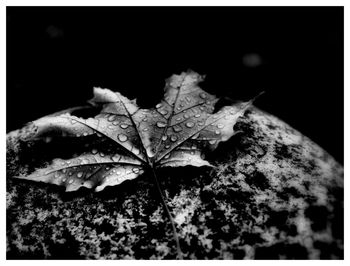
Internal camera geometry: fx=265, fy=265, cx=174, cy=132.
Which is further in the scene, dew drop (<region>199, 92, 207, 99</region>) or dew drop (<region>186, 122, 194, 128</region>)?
dew drop (<region>199, 92, 207, 99</region>)

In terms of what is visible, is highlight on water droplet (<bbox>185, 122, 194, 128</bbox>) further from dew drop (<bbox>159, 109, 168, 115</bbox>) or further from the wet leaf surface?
dew drop (<bbox>159, 109, 168, 115</bbox>)

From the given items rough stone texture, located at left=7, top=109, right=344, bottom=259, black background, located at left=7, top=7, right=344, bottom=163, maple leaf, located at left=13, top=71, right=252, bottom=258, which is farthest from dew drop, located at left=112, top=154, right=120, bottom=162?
black background, located at left=7, top=7, right=344, bottom=163

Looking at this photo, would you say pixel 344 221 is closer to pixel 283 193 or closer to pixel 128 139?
pixel 283 193

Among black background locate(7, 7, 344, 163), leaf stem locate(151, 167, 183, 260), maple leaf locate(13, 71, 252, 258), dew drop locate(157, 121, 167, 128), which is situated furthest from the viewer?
black background locate(7, 7, 344, 163)

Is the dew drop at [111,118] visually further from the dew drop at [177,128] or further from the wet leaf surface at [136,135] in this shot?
the dew drop at [177,128]

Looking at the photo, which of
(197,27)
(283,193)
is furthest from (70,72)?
(283,193)

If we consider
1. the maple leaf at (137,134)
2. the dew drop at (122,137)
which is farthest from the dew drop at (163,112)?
the dew drop at (122,137)
